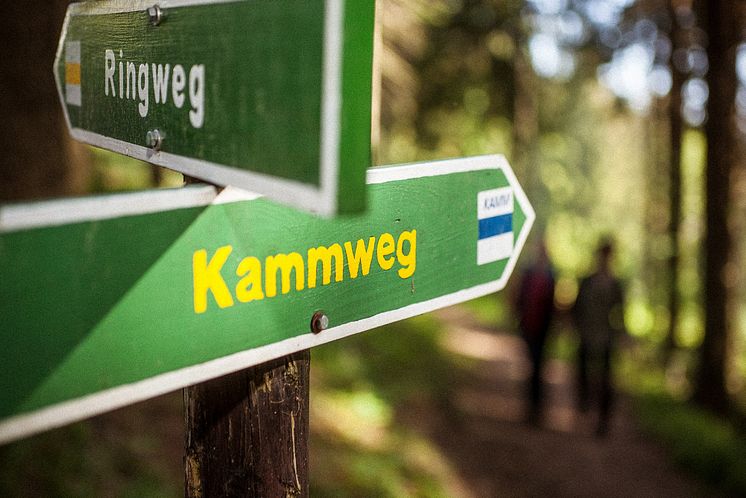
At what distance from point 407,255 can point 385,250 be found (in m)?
0.09

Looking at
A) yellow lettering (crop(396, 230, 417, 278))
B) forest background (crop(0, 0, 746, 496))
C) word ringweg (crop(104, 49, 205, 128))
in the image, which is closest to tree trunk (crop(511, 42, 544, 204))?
forest background (crop(0, 0, 746, 496))

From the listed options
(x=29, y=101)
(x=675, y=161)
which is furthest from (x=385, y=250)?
(x=675, y=161)

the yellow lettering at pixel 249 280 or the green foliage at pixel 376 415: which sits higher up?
the yellow lettering at pixel 249 280

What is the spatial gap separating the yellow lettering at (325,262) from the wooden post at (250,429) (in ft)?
0.79

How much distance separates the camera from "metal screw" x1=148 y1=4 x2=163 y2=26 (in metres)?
1.43

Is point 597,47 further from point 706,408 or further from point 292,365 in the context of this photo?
point 292,365

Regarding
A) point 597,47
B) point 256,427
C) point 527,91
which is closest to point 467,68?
point 527,91

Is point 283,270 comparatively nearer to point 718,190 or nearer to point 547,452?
point 547,452

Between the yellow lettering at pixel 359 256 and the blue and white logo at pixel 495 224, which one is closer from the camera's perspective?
the yellow lettering at pixel 359 256

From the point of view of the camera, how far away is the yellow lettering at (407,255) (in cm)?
171

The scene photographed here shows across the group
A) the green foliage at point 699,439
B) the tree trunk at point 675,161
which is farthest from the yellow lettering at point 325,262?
the tree trunk at point 675,161

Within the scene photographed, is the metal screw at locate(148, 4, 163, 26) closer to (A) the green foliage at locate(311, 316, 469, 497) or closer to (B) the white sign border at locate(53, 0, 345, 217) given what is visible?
(B) the white sign border at locate(53, 0, 345, 217)

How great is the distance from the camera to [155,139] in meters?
1.44

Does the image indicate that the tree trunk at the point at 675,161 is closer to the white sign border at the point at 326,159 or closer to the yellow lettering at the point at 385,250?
the yellow lettering at the point at 385,250
